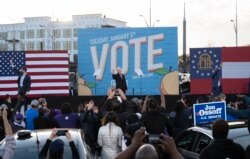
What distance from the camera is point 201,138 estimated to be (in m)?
7.41

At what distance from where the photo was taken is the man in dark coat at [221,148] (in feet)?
17.1

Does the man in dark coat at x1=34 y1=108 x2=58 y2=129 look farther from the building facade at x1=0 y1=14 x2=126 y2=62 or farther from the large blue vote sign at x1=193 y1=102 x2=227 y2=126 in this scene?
the building facade at x1=0 y1=14 x2=126 y2=62

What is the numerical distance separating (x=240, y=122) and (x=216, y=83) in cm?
1627

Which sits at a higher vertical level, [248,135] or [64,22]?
[64,22]

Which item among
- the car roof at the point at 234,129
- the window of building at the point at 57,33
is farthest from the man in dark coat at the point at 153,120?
the window of building at the point at 57,33

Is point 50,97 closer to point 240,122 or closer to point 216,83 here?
point 216,83

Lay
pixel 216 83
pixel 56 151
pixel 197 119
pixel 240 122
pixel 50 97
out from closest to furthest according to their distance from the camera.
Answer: pixel 56 151
pixel 240 122
pixel 197 119
pixel 50 97
pixel 216 83

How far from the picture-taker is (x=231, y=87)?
23891 millimetres

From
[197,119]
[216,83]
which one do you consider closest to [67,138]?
[197,119]

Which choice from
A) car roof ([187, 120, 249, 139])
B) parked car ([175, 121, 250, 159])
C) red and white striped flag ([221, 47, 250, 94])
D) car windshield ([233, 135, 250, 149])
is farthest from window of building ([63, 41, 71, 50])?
car windshield ([233, 135, 250, 149])

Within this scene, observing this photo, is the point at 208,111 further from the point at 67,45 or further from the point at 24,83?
the point at 67,45

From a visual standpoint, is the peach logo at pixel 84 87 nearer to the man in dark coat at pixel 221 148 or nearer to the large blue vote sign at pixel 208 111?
the large blue vote sign at pixel 208 111

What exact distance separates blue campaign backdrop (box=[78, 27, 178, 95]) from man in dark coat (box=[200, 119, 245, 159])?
1895 cm

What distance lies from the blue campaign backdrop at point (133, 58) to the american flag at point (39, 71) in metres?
A: 1.77
